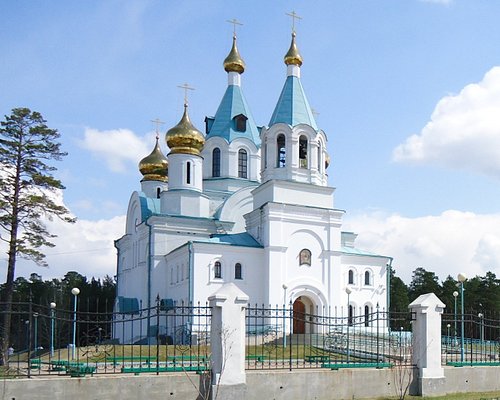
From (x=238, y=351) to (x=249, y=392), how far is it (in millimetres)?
904

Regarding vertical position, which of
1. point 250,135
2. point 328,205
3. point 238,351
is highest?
point 250,135

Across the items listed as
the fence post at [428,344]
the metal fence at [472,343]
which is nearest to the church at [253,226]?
the metal fence at [472,343]

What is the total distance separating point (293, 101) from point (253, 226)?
6900 mm

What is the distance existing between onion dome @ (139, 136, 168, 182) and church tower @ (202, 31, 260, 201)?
4.53 metres

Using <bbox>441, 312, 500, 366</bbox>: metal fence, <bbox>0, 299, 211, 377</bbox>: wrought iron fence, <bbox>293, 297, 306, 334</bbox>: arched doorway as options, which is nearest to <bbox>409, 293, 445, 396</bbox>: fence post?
<bbox>441, 312, 500, 366</bbox>: metal fence

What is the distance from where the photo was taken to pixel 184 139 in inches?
1447

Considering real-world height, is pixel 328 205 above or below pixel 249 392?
above

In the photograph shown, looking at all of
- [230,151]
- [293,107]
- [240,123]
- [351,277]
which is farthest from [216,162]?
[351,277]

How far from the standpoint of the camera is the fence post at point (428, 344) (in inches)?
576

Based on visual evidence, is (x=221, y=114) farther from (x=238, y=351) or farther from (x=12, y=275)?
(x=238, y=351)

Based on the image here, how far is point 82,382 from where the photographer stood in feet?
38.9

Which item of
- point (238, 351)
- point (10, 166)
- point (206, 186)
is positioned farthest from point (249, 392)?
point (206, 186)

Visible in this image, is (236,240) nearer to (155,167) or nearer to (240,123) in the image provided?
(240,123)

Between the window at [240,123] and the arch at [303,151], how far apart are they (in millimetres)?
7820
